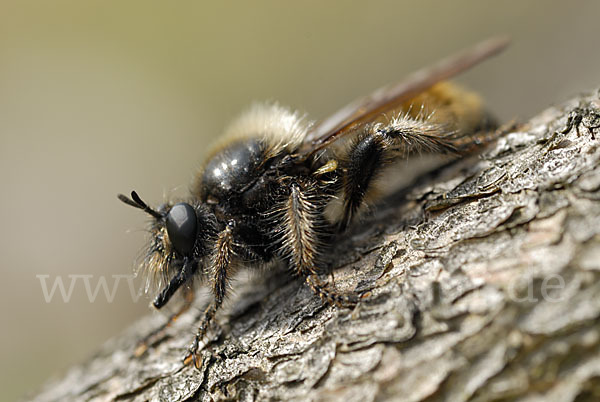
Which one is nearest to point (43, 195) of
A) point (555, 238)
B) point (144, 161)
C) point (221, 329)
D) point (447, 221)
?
point (144, 161)

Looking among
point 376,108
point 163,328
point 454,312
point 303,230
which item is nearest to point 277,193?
point 303,230

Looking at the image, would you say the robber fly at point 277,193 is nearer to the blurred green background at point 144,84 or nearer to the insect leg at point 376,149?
the insect leg at point 376,149

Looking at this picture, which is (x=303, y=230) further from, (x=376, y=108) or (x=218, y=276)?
(x=376, y=108)

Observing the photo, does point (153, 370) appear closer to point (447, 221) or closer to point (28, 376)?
point (447, 221)

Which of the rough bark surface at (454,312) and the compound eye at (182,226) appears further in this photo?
the compound eye at (182,226)

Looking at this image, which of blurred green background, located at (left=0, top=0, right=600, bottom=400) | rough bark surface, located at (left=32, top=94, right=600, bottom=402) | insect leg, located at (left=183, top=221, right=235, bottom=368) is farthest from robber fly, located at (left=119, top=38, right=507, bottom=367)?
blurred green background, located at (left=0, top=0, right=600, bottom=400)

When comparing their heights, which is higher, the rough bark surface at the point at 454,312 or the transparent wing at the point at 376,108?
the transparent wing at the point at 376,108

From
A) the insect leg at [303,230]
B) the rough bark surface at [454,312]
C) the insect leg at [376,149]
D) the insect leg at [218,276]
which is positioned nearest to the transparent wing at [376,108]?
the insect leg at [376,149]
